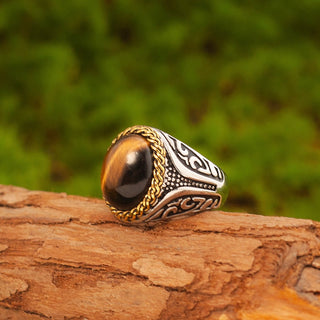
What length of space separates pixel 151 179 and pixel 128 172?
10cm

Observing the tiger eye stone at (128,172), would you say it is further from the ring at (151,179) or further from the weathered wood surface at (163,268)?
the weathered wood surface at (163,268)

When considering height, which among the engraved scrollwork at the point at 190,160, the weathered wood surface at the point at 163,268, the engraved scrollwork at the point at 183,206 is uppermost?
the engraved scrollwork at the point at 190,160

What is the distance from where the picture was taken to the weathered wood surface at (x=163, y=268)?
5.19 ft

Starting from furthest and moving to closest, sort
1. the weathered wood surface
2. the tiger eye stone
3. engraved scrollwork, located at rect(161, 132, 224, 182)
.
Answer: engraved scrollwork, located at rect(161, 132, 224, 182) < the tiger eye stone < the weathered wood surface

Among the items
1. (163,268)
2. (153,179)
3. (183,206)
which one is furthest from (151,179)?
(163,268)

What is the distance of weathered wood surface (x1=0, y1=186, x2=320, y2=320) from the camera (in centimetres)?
158

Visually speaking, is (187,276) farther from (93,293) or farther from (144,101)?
(144,101)

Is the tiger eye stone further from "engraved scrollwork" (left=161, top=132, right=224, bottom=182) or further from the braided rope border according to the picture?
"engraved scrollwork" (left=161, top=132, right=224, bottom=182)

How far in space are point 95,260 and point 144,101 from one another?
7.88 ft

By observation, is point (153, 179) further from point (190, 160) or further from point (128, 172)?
point (190, 160)

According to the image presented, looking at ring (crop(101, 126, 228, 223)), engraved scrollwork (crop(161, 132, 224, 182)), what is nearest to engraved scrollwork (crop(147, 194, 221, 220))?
ring (crop(101, 126, 228, 223))

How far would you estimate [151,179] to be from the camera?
6.07 feet

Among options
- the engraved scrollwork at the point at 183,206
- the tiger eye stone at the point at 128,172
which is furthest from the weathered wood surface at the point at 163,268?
the tiger eye stone at the point at 128,172

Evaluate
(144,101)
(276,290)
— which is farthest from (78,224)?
(144,101)
